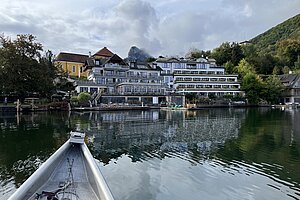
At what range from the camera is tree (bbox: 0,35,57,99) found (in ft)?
147

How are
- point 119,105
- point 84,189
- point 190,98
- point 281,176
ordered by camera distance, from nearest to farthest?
point 84,189
point 281,176
point 119,105
point 190,98

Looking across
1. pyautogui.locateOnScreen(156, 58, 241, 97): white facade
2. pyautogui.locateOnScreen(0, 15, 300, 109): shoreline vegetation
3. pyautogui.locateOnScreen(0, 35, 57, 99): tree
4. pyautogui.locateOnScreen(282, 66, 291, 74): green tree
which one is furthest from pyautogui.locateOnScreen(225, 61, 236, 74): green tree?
pyautogui.locateOnScreen(0, 35, 57, 99): tree

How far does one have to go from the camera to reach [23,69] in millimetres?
46188

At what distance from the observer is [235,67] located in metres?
79.4

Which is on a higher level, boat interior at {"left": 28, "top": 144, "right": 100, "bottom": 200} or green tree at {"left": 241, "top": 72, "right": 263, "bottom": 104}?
green tree at {"left": 241, "top": 72, "right": 263, "bottom": 104}

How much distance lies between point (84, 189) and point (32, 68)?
145 feet

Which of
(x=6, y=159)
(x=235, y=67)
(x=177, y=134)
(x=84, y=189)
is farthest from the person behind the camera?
(x=235, y=67)

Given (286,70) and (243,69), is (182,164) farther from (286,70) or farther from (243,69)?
(286,70)

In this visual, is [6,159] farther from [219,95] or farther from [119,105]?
[219,95]

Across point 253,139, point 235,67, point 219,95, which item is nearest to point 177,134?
point 253,139

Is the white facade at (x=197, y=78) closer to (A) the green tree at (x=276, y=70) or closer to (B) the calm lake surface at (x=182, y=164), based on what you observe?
(A) the green tree at (x=276, y=70)

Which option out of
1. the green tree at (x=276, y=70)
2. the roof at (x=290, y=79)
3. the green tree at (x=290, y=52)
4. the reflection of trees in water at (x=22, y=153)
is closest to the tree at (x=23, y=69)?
the reflection of trees in water at (x=22, y=153)

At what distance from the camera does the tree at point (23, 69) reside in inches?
1766

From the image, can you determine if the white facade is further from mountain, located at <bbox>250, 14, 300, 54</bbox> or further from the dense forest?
mountain, located at <bbox>250, 14, 300, 54</bbox>
